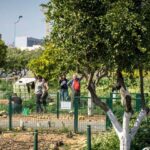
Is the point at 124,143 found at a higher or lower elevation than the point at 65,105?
lower

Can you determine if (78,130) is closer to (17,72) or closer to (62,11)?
(62,11)

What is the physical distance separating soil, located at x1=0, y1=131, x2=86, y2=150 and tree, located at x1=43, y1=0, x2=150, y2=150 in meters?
3.98

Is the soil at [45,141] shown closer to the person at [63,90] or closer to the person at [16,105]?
the person at [16,105]

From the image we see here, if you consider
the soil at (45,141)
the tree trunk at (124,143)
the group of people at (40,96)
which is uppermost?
the group of people at (40,96)

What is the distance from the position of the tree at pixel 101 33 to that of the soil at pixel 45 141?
398cm

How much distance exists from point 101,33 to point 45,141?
5638mm

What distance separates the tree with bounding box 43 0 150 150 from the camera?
411 inches

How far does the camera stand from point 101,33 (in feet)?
35.5

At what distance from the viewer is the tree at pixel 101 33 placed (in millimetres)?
10445

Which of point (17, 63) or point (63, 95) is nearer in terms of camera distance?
point (63, 95)

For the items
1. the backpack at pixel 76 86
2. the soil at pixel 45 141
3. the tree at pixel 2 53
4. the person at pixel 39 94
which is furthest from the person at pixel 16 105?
the tree at pixel 2 53

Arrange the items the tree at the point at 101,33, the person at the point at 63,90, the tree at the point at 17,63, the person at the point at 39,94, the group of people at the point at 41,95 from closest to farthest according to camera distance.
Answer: the tree at the point at 101,33 < the group of people at the point at 41,95 < the person at the point at 39,94 < the person at the point at 63,90 < the tree at the point at 17,63

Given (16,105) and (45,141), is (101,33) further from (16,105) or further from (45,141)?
(16,105)

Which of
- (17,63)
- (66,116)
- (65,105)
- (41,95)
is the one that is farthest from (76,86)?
(17,63)
